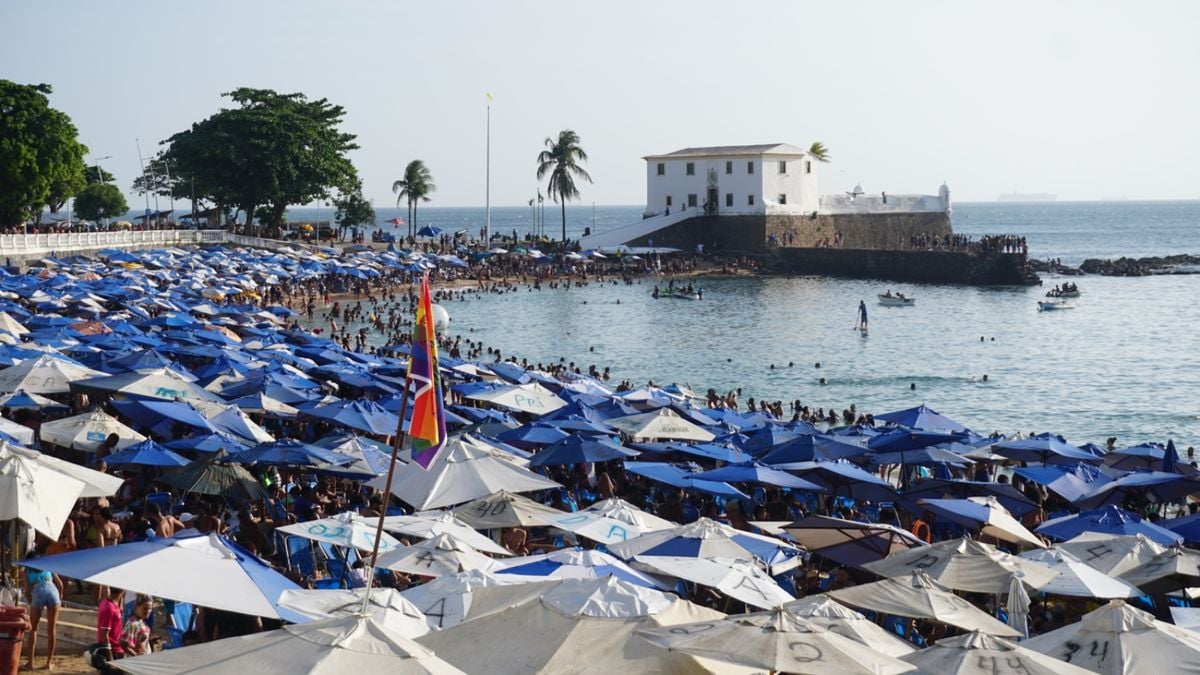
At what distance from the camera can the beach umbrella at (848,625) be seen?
908 cm

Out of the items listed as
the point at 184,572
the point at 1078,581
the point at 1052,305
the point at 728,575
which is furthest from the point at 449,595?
the point at 1052,305

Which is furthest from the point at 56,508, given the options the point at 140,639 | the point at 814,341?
the point at 814,341

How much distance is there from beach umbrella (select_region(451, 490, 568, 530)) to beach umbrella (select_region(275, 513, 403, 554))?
3.85ft

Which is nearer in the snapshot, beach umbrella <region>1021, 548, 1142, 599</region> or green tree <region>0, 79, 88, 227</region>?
beach umbrella <region>1021, 548, 1142, 599</region>

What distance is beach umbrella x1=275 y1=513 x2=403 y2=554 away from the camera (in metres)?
12.4

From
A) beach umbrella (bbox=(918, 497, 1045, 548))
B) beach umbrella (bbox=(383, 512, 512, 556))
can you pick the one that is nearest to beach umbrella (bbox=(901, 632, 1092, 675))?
beach umbrella (bbox=(383, 512, 512, 556))

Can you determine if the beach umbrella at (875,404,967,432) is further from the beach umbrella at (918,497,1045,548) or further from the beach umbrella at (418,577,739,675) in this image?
the beach umbrella at (418,577,739,675)

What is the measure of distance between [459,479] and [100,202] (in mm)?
101259

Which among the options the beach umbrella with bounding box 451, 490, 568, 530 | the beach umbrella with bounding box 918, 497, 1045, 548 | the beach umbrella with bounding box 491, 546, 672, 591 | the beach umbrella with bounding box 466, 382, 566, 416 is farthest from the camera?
→ the beach umbrella with bounding box 466, 382, 566, 416

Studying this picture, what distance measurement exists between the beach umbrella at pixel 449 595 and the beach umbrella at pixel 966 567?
12.3 ft

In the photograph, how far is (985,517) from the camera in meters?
15.4

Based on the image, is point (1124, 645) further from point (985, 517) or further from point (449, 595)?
point (985, 517)

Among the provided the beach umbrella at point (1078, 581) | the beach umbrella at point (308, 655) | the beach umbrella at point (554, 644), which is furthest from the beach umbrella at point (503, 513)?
the beach umbrella at point (308, 655)

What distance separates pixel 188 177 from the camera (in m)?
81.7
